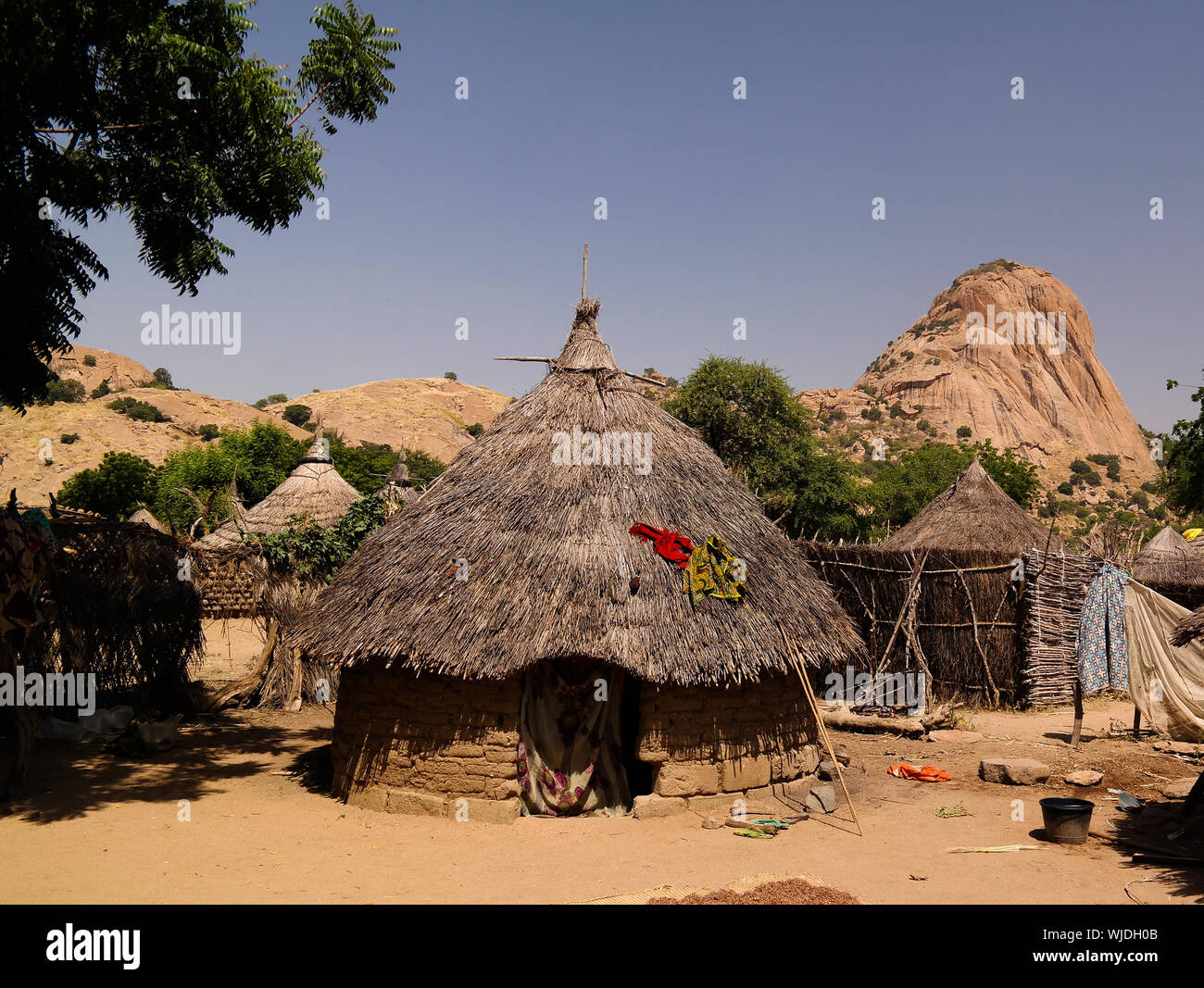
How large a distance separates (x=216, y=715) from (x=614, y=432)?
27.0 ft

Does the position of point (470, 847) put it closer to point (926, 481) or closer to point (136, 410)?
point (926, 481)

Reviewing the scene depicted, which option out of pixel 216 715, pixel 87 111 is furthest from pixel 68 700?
pixel 87 111

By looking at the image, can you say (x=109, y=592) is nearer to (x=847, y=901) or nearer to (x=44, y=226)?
(x=44, y=226)

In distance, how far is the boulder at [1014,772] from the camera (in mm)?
10422

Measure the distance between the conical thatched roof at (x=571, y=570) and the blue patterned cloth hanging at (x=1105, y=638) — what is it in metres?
4.08

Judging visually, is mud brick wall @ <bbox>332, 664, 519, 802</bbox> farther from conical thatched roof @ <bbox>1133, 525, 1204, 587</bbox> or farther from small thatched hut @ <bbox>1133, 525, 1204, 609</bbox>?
conical thatched roof @ <bbox>1133, 525, 1204, 587</bbox>

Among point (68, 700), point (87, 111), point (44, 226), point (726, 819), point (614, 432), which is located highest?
point (87, 111)

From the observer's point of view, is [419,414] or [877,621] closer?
[877,621]

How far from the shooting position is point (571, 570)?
9.12m

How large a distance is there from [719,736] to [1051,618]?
838 centimetres

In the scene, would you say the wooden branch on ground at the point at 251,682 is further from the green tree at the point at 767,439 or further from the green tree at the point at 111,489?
the green tree at the point at 111,489

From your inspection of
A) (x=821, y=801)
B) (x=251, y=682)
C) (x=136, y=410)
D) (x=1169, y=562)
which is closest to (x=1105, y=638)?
(x=821, y=801)

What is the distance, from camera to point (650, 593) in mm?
9078
